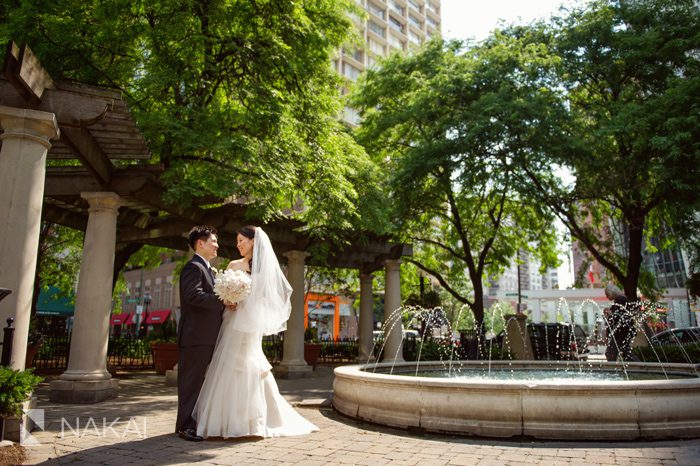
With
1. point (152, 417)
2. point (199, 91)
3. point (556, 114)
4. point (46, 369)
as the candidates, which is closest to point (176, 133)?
point (199, 91)

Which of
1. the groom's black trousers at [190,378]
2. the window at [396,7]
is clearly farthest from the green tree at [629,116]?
the window at [396,7]

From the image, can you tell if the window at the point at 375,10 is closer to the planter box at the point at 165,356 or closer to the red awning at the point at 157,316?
the red awning at the point at 157,316

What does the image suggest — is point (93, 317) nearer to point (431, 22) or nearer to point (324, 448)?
point (324, 448)

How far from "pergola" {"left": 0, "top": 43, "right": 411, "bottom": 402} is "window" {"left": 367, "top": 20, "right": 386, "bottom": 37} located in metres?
53.9

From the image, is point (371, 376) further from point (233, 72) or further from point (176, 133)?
point (233, 72)

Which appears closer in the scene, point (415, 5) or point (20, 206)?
point (20, 206)

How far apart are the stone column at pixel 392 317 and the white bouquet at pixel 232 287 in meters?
14.1

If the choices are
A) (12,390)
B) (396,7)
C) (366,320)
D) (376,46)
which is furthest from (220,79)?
(396,7)

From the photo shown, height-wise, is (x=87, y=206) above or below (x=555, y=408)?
above

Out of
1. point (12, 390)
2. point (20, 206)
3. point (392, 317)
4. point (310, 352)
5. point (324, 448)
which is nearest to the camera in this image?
point (12, 390)

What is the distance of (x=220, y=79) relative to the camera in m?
12.4

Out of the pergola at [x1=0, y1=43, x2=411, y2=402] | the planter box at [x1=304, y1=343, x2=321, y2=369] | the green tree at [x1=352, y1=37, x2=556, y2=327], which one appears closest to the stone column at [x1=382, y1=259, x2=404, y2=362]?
the green tree at [x1=352, y1=37, x2=556, y2=327]

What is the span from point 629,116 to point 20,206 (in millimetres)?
16249

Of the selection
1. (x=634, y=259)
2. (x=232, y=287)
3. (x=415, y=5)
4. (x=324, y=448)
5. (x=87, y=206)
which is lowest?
(x=324, y=448)
